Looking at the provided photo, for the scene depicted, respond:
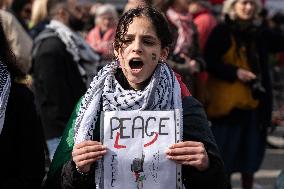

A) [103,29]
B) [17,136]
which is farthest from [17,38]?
[17,136]

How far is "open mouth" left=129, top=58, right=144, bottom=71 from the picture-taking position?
351cm

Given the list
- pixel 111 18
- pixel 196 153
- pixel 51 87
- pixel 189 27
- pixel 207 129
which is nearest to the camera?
pixel 196 153

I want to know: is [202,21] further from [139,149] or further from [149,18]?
[139,149]

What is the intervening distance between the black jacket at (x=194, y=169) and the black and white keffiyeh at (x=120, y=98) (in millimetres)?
71

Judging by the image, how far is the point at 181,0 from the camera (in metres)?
6.84

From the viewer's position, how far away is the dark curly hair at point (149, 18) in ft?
11.8

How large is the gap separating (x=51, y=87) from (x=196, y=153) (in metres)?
2.84

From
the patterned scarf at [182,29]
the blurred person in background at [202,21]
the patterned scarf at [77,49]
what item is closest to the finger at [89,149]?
the patterned scarf at [77,49]

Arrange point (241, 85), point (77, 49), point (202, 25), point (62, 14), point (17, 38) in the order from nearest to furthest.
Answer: point (77, 49), point (62, 14), point (17, 38), point (241, 85), point (202, 25)

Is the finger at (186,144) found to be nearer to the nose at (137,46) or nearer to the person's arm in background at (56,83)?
the nose at (137,46)

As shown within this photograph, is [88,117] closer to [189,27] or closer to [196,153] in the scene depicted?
[196,153]

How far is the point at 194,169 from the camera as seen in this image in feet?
11.5

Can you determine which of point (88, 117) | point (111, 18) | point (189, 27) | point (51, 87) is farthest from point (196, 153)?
point (111, 18)

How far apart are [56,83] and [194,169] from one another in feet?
8.98
